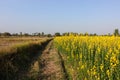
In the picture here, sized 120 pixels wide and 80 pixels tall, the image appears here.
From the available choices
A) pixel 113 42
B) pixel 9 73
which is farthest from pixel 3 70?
pixel 113 42

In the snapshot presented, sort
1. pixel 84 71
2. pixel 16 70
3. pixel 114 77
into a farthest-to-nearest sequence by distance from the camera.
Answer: pixel 16 70 < pixel 84 71 < pixel 114 77

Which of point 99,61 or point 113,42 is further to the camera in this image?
point 113,42

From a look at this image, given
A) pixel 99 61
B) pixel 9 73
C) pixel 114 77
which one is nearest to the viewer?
pixel 114 77

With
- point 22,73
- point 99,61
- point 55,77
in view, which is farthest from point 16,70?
point 99,61

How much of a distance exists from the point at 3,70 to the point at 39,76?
180 centimetres

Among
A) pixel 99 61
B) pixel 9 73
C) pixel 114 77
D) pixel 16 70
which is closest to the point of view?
pixel 114 77

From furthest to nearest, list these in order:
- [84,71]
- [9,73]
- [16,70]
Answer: [16,70] → [9,73] → [84,71]

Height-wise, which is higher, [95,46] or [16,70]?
[95,46]

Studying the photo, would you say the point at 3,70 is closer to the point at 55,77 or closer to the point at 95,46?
the point at 55,77

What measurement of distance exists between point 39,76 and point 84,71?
128 inches

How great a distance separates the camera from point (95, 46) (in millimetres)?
14336

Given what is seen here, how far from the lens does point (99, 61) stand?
10961 mm

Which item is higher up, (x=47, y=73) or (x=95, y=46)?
(x=95, y=46)

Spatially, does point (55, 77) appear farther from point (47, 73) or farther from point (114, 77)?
point (114, 77)
